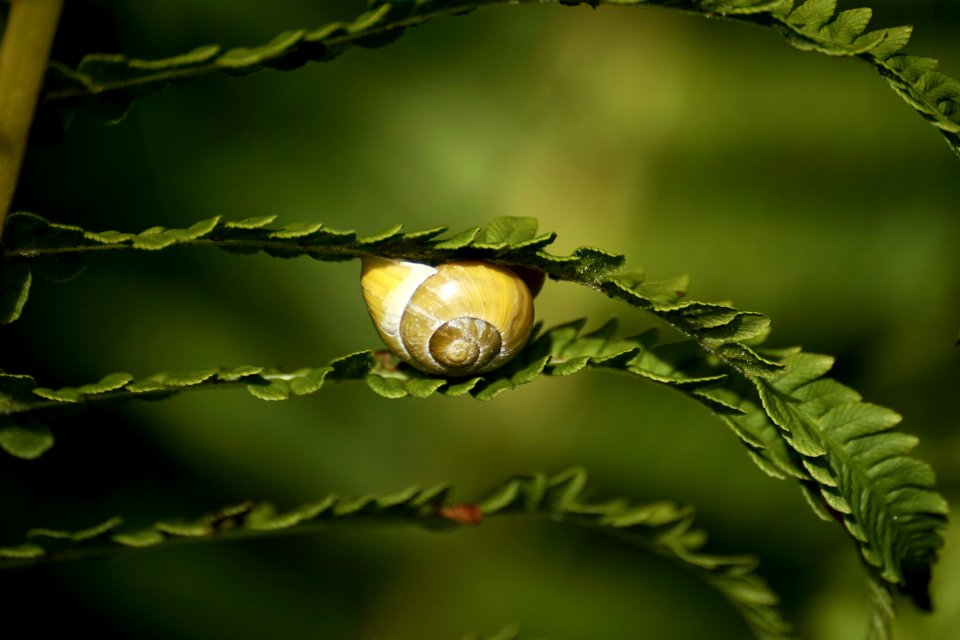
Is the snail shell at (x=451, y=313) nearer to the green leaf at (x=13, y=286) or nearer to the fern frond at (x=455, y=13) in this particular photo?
the fern frond at (x=455, y=13)

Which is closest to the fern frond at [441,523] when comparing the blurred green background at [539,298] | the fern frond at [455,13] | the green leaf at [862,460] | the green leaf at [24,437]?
the green leaf at [24,437]

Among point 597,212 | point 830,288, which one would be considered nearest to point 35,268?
point 597,212

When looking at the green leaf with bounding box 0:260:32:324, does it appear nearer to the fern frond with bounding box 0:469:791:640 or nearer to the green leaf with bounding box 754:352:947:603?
the fern frond with bounding box 0:469:791:640

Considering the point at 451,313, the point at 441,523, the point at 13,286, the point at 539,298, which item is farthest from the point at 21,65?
the point at 539,298

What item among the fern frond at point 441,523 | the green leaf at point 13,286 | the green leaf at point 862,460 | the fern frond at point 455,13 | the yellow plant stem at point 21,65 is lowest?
the fern frond at point 441,523

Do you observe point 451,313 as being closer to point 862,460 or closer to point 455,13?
point 455,13
